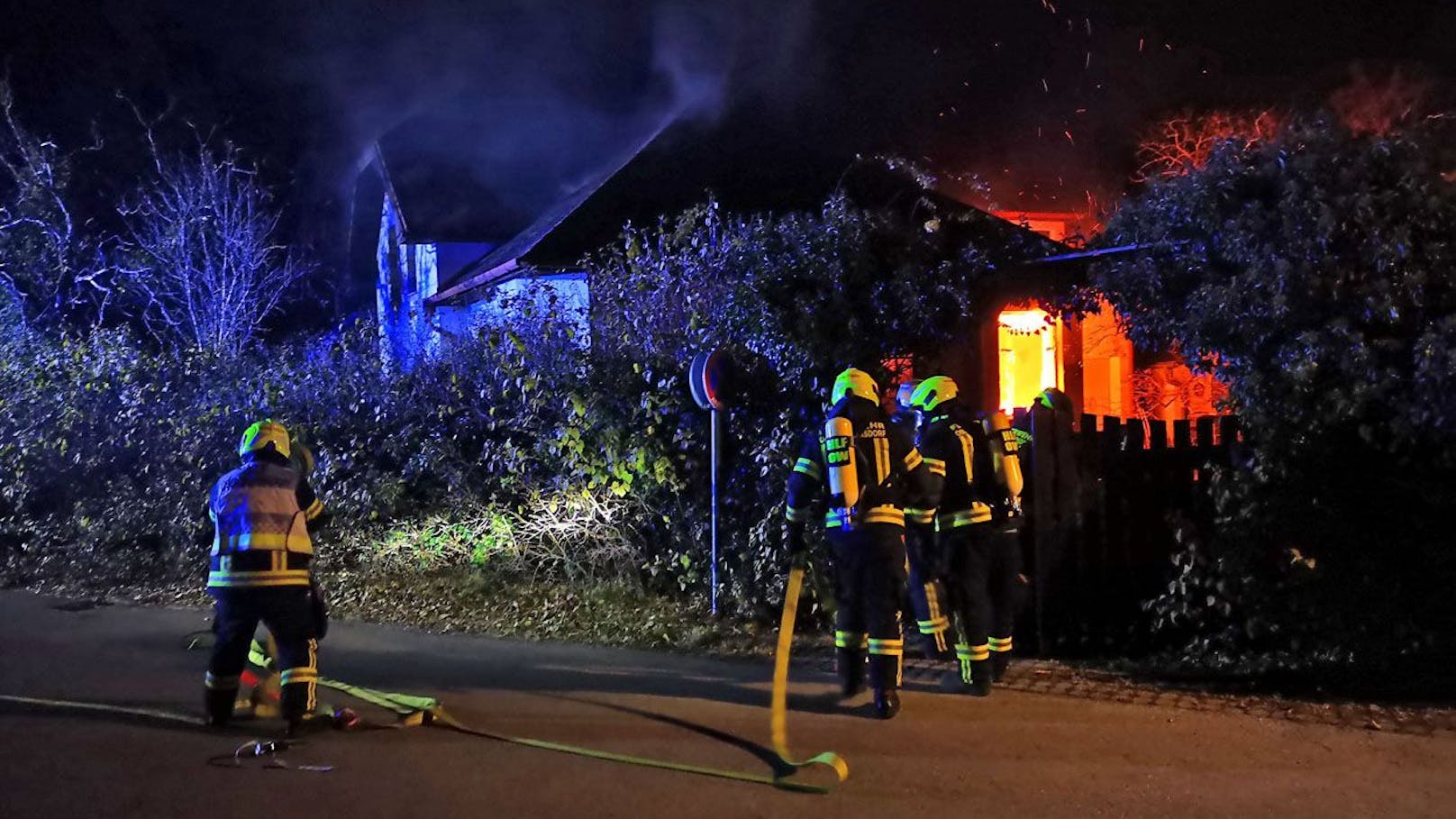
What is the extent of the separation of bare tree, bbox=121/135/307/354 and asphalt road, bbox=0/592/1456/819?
1728 cm

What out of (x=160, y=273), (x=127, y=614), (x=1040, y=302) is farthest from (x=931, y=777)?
(x=160, y=273)

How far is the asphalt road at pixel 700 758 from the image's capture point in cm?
530

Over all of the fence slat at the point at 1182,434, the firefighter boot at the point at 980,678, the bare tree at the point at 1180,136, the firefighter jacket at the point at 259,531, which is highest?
the bare tree at the point at 1180,136

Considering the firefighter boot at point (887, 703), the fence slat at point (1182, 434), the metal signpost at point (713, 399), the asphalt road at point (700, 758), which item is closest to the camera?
the asphalt road at point (700, 758)

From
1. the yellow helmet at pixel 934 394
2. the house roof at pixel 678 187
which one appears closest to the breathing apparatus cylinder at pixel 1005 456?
the yellow helmet at pixel 934 394

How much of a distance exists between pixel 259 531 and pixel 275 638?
1.84 feet

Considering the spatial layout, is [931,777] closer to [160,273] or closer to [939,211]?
[939,211]

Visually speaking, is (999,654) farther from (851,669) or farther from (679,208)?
(679,208)

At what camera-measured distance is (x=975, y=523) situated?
7.41m

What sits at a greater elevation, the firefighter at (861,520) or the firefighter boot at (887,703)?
the firefighter at (861,520)

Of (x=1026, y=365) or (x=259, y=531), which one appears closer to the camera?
(x=259, y=531)

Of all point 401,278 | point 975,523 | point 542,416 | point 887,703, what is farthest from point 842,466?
point 401,278

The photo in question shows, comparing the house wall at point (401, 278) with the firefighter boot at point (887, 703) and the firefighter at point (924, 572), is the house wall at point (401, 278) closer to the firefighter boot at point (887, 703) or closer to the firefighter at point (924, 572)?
the firefighter at point (924, 572)

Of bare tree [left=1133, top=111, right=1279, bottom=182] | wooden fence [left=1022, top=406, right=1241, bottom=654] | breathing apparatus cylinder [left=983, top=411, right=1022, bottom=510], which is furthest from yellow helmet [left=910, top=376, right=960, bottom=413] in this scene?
bare tree [left=1133, top=111, right=1279, bottom=182]
